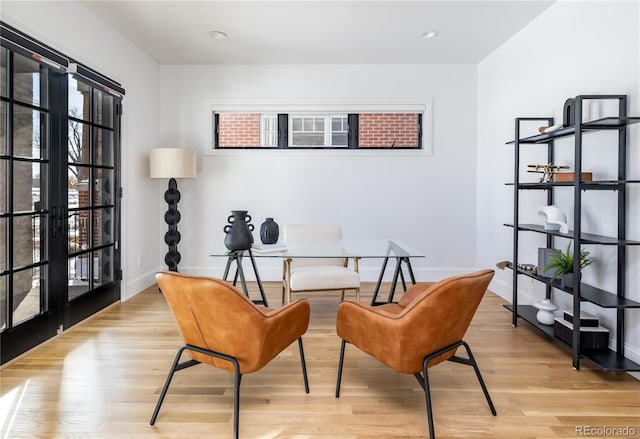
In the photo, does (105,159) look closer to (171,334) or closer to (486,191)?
(171,334)

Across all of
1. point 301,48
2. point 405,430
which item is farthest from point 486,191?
point 405,430

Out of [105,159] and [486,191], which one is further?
[486,191]

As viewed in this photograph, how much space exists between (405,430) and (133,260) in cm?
350

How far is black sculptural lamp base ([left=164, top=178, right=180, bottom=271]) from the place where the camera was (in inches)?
172

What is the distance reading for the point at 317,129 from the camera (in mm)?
4805

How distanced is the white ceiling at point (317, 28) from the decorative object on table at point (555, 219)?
5.94 ft

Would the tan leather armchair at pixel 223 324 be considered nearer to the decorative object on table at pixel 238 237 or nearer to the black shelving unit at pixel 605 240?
the decorative object on table at pixel 238 237

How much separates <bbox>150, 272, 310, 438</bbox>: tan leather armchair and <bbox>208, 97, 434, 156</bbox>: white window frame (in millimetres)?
3195

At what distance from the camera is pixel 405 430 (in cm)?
179

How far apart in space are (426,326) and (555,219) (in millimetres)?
1758

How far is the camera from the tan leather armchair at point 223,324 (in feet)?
5.44

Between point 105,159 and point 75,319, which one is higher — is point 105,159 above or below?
above

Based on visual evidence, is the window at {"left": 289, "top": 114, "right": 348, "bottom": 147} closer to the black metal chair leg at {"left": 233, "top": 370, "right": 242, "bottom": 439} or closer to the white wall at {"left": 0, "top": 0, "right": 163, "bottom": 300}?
the white wall at {"left": 0, "top": 0, "right": 163, "bottom": 300}
